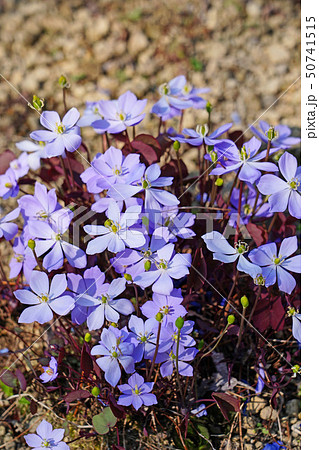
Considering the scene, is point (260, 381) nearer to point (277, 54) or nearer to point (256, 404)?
point (256, 404)

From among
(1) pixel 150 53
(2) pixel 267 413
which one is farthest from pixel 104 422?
(1) pixel 150 53

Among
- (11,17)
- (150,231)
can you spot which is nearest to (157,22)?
(11,17)

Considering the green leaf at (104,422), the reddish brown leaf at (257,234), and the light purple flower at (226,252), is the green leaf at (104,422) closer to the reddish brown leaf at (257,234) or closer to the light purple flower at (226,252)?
the light purple flower at (226,252)

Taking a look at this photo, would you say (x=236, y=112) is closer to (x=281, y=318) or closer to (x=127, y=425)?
(x=281, y=318)

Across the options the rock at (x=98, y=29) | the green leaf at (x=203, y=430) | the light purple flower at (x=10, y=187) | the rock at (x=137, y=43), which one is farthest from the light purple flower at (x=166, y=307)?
the rock at (x=98, y=29)

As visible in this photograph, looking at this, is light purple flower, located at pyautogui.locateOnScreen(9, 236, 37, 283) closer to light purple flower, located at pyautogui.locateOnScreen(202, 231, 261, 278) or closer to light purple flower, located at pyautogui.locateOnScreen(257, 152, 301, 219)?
light purple flower, located at pyautogui.locateOnScreen(202, 231, 261, 278)

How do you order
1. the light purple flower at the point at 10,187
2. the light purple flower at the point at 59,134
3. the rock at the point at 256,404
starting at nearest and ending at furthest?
the light purple flower at the point at 59,134 < the rock at the point at 256,404 < the light purple flower at the point at 10,187
